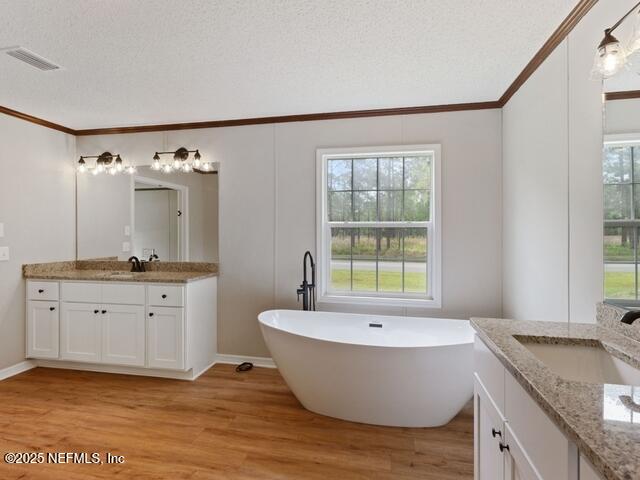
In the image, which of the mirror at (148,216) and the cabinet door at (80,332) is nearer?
the cabinet door at (80,332)

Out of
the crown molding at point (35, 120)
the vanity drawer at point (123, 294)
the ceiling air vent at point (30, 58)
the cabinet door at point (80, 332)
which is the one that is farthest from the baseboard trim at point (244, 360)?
the crown molding at point (35, 120)

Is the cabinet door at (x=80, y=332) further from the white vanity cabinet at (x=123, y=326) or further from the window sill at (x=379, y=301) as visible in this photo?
the window sill at (x=379, y=301)

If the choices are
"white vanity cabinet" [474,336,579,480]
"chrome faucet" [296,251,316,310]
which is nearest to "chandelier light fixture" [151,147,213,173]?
"chrome faucet" [296,251,316,310]

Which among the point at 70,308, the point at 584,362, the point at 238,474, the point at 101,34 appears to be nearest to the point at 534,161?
the point at 584,362

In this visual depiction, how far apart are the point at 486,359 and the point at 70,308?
350cm

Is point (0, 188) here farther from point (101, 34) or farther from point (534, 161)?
point (534, 161)

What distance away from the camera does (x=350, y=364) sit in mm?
2182

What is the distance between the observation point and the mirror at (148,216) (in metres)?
3.53

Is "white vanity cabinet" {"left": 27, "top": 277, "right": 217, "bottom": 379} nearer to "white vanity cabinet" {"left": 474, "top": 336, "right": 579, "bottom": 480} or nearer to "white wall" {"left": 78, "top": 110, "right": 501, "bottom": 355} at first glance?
"white wall" {"left": 78, "top": 110, "right": 501, "bottom": 355}

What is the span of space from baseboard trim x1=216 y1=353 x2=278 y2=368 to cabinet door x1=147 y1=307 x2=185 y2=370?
53 centimetres

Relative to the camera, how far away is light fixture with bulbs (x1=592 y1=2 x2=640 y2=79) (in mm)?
1314

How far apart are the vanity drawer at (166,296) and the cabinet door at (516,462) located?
2598 millimetres

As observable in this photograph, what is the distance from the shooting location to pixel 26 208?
3.28m

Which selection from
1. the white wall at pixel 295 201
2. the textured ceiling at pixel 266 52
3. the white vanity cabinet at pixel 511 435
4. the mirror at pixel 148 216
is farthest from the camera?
the mirror at pixel 148 216
